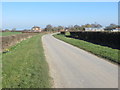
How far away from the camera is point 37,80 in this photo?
7.71 metres

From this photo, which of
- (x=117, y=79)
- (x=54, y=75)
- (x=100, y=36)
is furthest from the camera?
(x=100, y=36)

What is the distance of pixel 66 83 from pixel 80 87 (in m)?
0.79

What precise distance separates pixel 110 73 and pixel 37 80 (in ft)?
11.6

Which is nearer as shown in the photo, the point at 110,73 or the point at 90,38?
the point at 110,73

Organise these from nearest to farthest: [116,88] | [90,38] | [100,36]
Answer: [116,88] < [100,36] < [90,38]

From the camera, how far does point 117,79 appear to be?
8062 millimetres

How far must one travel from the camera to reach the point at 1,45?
77.4 ft

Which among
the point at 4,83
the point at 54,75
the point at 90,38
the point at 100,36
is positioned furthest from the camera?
the point at 90,38

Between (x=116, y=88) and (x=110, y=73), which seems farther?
(x=110, y=73)

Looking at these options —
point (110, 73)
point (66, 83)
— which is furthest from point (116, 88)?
point (110, 73)

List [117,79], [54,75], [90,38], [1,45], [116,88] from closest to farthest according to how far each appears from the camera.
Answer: [116,88]
[117,79]
[54,75]
[1,45]
[90,38]

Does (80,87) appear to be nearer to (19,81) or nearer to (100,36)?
(19,81)

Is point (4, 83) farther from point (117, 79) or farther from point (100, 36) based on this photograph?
point (100, 36)

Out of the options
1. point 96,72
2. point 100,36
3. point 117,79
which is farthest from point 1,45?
point 117,79
